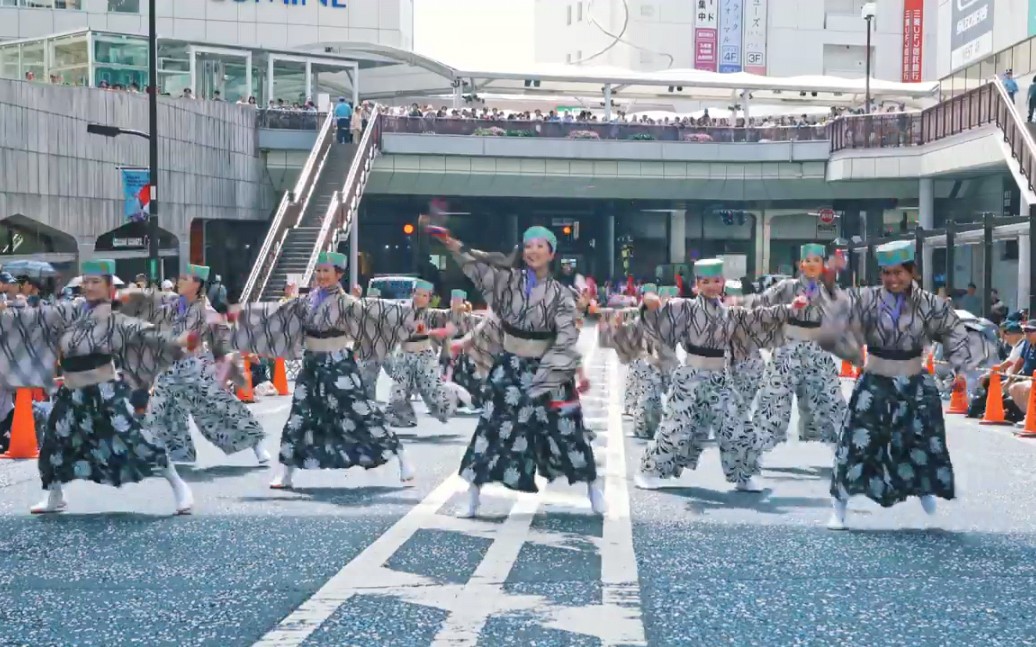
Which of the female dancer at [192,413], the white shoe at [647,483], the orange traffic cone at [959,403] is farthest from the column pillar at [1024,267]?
the female dancer at [192,413]

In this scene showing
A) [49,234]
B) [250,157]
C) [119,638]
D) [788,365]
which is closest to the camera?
[119,638]

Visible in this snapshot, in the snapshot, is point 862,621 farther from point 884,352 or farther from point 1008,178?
point 1008,178

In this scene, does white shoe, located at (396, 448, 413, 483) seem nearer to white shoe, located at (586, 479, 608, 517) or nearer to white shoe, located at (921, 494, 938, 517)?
white shoe, located at (586, 479, 608, 517)

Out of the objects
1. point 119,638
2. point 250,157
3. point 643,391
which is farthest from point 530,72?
point 119,638

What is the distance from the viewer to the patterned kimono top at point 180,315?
980 cm

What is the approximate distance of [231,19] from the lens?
53719 millimetres

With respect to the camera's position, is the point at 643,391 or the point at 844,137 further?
the point at 844,137

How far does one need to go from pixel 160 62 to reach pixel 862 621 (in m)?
39.5

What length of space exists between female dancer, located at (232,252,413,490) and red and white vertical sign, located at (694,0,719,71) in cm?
6658

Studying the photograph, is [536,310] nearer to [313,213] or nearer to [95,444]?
[95,444]

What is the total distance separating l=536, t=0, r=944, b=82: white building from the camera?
74.4 meters

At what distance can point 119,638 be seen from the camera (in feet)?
17.6

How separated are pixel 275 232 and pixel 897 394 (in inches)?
1067

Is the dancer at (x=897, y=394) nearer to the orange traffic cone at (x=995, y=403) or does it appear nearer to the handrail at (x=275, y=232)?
the orange traffic cone at (x=995, y=403)
